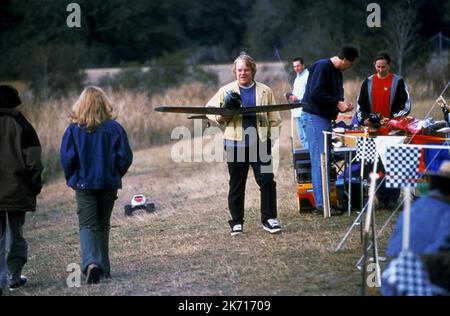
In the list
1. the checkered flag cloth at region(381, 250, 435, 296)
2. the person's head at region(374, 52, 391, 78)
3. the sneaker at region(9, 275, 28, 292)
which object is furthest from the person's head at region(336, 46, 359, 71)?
the checkered flag cloth at region(381, 250, 435, 296)

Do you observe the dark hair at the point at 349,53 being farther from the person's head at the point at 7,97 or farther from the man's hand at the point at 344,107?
the person's head at the point at 7,97

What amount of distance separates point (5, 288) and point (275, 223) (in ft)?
9.84

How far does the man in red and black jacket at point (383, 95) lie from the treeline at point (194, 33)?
815 centimetres

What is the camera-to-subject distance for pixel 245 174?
33.0 feet

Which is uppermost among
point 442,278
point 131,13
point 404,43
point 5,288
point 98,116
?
point 131,13

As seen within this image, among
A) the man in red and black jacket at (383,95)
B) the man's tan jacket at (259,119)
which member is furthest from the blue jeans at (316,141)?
the man's tan jacket at (259,119)

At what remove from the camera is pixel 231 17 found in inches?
2355

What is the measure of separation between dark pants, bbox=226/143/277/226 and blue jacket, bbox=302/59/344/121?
3.87 ft

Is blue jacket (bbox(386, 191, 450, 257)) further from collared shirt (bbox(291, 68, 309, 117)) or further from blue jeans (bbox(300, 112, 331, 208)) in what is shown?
collared shirt (bbox(291, 68, 309, 117))

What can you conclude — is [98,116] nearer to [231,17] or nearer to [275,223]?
[275,223]

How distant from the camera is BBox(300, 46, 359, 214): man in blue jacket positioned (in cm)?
1074

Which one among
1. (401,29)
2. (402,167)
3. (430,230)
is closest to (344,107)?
(402,167)

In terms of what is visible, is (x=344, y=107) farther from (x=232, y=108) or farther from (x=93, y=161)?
(x=93, y=161)
